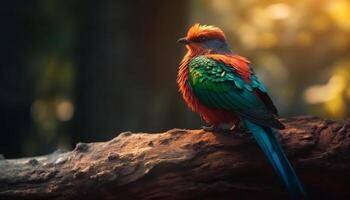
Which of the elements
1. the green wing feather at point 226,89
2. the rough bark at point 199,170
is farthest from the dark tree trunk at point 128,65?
the rough bark at point 199,170

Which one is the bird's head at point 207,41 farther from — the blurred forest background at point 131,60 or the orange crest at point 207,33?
the blurred forest background at point 131,60

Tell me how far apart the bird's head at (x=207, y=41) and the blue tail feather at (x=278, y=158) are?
3.87ft

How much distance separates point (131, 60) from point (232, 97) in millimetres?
3530

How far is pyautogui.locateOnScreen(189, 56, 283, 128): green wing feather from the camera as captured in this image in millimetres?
4980

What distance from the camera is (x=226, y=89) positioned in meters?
5.24

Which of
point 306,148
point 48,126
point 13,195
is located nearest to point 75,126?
point 48,126

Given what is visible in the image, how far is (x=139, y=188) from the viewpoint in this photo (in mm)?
4957

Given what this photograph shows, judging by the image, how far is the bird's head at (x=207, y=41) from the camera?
5.93 m

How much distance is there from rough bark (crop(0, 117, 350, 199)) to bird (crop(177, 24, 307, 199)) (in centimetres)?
16

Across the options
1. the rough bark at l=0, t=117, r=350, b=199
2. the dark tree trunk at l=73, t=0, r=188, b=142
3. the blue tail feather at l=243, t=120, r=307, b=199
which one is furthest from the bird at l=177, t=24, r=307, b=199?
the dark tree trunk at l=73, t=0, r=188, b=142

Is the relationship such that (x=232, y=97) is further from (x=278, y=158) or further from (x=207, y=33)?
(x=207, y=33)

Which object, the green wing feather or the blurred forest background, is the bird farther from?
the blurred forest background

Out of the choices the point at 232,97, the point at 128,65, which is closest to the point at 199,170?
the point at 232,97

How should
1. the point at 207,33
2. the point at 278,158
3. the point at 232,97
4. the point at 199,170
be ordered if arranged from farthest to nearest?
1. the point at 207,33
2. the point at 232,97
3. the point at 199,170
4. the point at 278,158
